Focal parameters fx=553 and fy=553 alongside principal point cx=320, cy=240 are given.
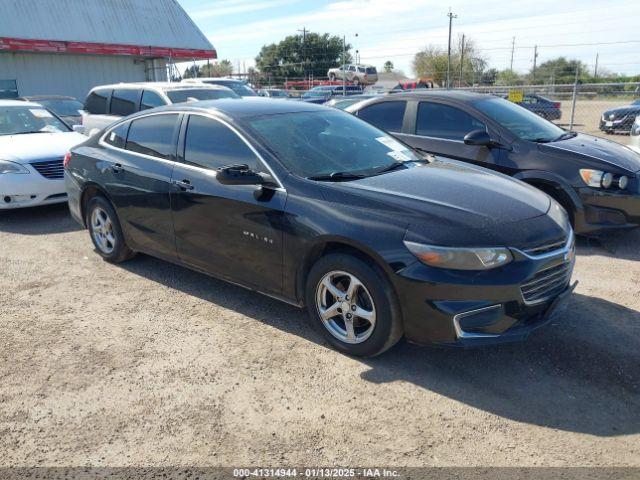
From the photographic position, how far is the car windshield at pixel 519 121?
20.5 ft

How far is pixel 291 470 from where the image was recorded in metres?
2.65

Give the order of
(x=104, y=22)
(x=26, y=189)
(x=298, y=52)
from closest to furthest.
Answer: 1. (x=26, y=189)
2. (x=104, y=22)
3. (x=298, y=52)

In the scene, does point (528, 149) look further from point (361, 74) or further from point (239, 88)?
point (361, 74)

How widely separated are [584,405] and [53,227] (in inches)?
257

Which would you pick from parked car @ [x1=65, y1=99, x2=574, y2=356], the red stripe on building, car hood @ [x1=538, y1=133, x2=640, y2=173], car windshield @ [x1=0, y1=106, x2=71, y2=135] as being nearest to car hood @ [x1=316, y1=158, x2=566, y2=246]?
parked car @ [x1=65, y1=99, x2=574, y2=356]

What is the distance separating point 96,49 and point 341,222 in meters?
24.9

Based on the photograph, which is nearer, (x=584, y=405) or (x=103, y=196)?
(x=584, y=405)

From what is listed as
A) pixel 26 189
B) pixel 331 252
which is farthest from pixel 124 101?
pixel 331 252

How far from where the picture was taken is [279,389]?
3.33m

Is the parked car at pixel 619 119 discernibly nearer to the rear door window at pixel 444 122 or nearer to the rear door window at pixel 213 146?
the rear door window at pixel 444 122

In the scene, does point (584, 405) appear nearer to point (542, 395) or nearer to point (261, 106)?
point (542, 395)

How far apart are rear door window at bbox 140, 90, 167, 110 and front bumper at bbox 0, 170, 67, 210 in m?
2.67

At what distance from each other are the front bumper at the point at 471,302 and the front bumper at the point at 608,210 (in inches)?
110

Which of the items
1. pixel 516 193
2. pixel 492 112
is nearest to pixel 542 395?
pixel 516 193
